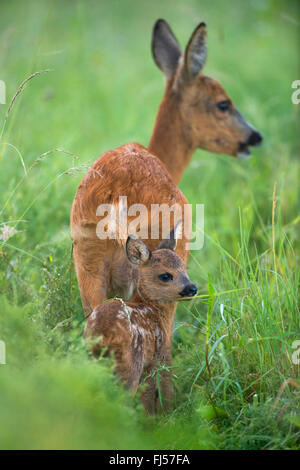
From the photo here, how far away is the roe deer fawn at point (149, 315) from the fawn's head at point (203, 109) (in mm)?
1658

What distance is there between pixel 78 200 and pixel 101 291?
0.53 m

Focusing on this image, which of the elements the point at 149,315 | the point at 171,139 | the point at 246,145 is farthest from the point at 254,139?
the point at 149,315

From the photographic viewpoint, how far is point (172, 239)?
3.67 m

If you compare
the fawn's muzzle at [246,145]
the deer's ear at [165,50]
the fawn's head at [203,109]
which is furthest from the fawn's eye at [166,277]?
the deer's ear at [165,50]

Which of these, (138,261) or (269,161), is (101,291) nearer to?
(138,261)

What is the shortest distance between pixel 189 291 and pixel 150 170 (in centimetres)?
72

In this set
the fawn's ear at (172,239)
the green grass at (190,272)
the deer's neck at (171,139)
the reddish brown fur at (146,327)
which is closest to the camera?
the green grass at (190,272)

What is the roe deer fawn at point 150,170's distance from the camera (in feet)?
11.6

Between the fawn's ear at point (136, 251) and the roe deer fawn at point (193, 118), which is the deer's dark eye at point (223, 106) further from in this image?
the fawn's ear at point (136, 251)

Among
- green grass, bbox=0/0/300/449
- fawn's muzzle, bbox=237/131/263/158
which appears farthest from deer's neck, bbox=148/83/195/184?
green grass, bbox=0/0/300/449

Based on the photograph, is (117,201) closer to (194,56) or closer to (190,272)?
(190,272)

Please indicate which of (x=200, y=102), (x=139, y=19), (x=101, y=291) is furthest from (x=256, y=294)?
(x=139, y=19)

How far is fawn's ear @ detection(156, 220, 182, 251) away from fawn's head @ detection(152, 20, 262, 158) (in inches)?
58.9

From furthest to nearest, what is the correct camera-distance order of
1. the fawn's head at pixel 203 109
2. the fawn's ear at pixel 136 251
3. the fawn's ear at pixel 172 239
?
the fawn's head at pixel 203 109 → the fawn's ear at pixel 172 239 → the fawn's ear at pixel 136 251
